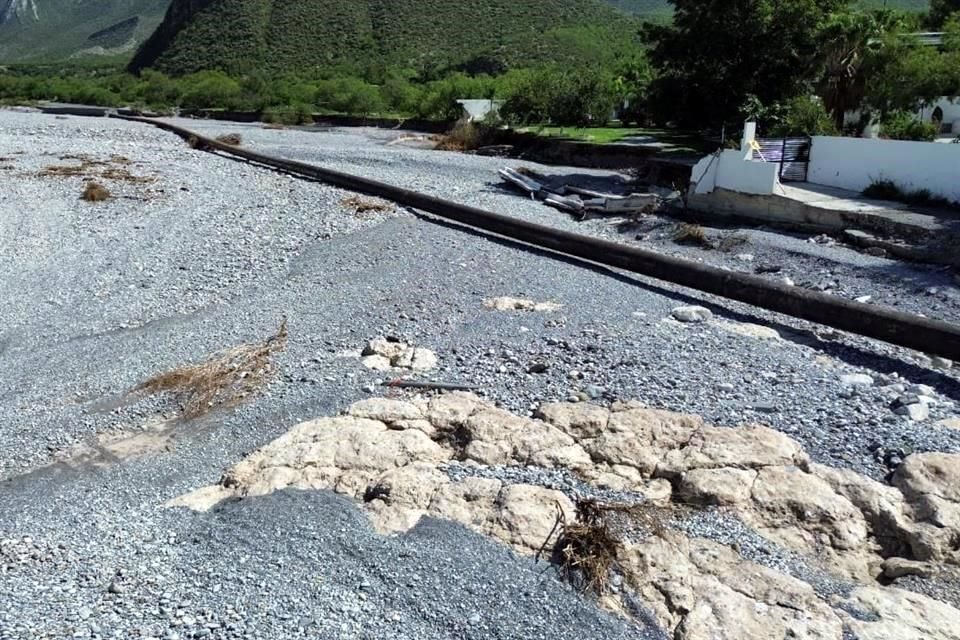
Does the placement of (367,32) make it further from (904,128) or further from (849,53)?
(904,128)

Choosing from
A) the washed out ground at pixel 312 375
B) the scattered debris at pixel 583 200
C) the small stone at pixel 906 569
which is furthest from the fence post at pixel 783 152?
the small stone at pixel 906 569

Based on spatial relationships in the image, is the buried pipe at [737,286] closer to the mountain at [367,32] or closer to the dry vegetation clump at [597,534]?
the dry vegetation clump at [597,534]

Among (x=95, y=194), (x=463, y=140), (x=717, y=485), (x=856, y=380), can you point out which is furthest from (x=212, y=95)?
(x=717, y=485)

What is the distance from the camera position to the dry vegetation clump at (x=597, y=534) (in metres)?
4.47

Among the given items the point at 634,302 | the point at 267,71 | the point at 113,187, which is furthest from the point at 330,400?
the point at 267,71

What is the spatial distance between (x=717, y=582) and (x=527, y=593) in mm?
1044

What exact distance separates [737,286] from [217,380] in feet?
20.0

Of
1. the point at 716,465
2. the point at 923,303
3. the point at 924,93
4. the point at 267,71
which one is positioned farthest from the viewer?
the point at 267,71

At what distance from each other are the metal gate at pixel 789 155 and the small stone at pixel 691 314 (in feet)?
33.4

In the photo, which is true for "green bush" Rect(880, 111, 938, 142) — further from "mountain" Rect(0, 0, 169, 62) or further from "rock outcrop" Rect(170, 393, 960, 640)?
"mountain" Rect(0, 0, 169, 62)

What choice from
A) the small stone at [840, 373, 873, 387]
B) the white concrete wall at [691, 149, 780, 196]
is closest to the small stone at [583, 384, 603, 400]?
the small stone at [840, 373, 873, 387]

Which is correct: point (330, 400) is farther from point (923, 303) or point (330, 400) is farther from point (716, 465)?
point (923, 303)

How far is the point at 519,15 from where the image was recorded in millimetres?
94375

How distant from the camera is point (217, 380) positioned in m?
Result: 7.48
